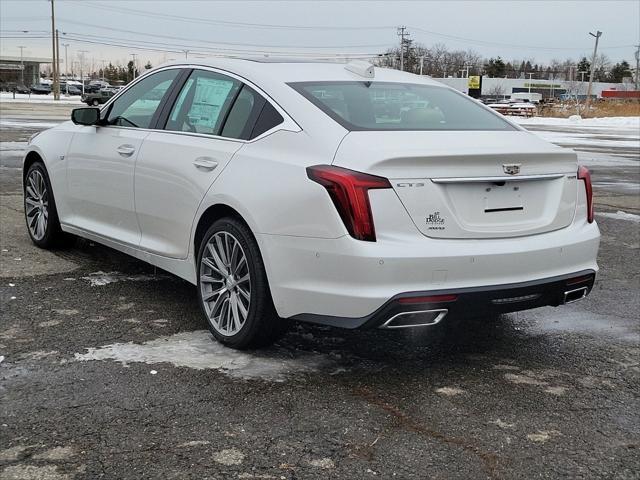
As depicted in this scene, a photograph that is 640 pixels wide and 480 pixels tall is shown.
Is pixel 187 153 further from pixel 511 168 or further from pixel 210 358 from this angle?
pixel 511 168

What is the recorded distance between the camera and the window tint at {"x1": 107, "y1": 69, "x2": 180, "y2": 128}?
5.32 meters

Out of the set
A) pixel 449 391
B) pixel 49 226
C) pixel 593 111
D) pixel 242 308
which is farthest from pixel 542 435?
pixel 593 111

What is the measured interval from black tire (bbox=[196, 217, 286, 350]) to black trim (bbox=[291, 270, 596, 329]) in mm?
227

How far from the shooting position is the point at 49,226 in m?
6.50

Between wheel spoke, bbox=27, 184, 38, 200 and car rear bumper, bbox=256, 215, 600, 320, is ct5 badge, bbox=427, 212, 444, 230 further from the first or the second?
wheel spoke, bbox=27, 184, 38, 200

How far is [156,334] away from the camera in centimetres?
458

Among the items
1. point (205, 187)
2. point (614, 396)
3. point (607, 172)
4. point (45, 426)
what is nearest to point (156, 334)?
point (205, 187)

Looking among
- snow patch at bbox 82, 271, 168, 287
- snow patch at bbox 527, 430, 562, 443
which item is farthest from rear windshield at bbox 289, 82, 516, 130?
snow patch at bbox 82, 271, 168, 287

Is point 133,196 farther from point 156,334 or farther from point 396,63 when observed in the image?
point 396,63

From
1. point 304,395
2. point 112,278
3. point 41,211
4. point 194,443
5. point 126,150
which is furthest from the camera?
point 41,211

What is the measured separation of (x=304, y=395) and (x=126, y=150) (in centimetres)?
243

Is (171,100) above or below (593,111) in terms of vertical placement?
above

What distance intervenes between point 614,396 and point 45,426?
269 centimetres

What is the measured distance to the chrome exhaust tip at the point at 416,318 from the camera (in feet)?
12.0
